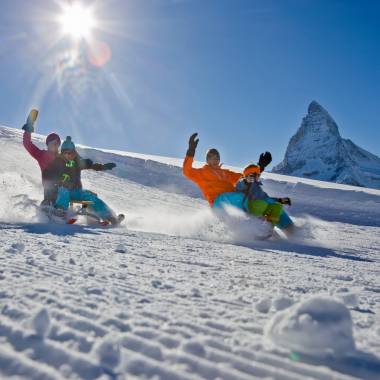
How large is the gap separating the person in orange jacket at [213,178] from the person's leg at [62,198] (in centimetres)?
211

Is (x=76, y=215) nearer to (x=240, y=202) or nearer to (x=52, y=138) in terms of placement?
(x=52, y=138)

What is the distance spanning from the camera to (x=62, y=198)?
7.52 meters

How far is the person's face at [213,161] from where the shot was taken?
8.07m

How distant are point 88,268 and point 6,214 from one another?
15.1ft

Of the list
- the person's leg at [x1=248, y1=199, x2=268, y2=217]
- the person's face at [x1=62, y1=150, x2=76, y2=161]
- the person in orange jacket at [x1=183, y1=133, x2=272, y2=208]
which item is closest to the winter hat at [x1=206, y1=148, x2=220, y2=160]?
the person in orange jacket at [x1=183, y1=133, x2=272, y2=208]

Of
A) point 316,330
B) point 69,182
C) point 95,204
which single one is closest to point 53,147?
point 69,182

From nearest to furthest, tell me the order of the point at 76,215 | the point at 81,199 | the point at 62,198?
the point at 62,198 < the point at 76,215 < the point at 81,199

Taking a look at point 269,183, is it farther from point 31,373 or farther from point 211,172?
point 31,373

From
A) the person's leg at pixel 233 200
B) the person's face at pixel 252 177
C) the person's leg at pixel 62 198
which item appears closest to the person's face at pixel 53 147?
the person's leg at pixel 62 198

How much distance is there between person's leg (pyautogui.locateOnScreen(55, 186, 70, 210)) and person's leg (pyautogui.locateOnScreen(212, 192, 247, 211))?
2.64m

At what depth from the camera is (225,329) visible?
185 centimetres

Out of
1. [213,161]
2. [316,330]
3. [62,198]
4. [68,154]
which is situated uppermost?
[213,161]

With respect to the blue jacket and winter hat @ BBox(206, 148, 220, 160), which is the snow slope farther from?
winter hat @ BBox(206, 148, 220, 160)

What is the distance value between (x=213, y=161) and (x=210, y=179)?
44 centimetres
